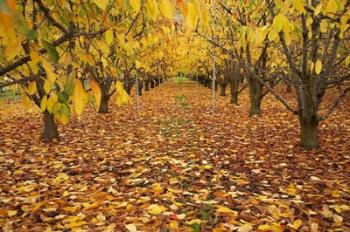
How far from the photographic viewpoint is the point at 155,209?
173 inches

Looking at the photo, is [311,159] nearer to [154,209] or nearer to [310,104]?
[310,104]

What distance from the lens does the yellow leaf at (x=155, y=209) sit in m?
4.35

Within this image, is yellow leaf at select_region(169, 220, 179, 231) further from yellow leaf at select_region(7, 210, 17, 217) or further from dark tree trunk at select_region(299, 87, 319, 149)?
dark tree trunk at select_region(299, 87, 319, 149)

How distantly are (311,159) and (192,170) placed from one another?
2315 millimetres

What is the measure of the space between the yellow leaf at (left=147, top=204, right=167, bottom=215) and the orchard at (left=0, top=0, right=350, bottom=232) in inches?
0.5

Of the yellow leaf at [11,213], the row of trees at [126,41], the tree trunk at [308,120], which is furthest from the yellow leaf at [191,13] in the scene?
the tree trunk at [308,120]

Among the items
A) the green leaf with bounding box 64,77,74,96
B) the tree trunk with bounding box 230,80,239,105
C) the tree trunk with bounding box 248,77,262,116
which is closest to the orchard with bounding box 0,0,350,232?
the green leaf with bounding box 64,77,74,96

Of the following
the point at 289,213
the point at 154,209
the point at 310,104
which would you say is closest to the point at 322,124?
the point at 310,104

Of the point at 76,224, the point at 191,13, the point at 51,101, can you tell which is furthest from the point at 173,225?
the point at 191,13

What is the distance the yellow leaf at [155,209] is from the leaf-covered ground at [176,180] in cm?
2

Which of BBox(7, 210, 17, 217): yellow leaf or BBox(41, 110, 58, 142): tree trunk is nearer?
BBox(7, 210, 17, 217): yellow leaf

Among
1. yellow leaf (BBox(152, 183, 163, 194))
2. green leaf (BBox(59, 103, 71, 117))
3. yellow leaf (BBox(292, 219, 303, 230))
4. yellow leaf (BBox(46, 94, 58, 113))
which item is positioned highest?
yellow leaf (BBox(46, 94, 58, 113))

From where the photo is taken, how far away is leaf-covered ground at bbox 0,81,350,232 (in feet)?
13.7

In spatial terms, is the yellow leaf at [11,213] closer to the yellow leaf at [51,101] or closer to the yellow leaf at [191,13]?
the yellow leaf at [51,101]
